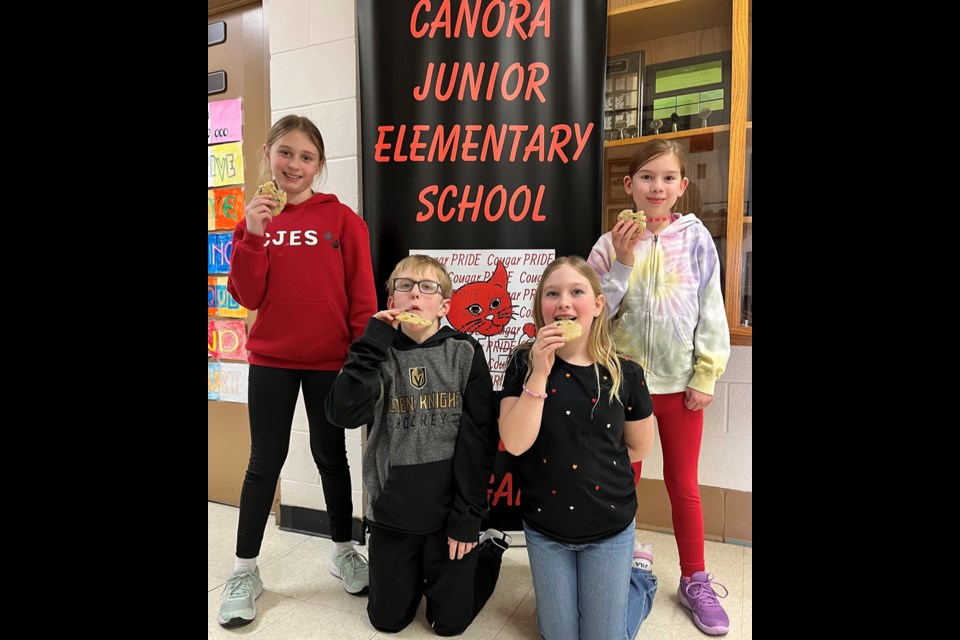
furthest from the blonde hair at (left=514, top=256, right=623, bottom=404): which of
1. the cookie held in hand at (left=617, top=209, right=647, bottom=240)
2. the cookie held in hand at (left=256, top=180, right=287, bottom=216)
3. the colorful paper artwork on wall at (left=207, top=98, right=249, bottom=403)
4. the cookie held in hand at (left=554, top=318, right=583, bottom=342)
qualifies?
the colorful paper artwork on wall at (left=207, top=98, right=249, bottom=403)

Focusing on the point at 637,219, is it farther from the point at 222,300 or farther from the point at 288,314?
the point at 222,300

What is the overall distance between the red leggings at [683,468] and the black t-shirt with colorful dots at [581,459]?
243 mm

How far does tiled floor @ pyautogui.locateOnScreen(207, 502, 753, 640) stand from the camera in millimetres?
1573

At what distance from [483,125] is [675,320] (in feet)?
3.00

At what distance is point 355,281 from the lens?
174 cm

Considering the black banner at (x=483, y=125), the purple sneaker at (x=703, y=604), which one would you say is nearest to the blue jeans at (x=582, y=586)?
the purple sneaker at (x=703, y=604)

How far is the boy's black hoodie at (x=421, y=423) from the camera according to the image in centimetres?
146

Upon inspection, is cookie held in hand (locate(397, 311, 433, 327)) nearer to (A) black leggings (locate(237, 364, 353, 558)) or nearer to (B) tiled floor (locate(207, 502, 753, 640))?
(A) black leggings (locate(237, 364, 353, 558))

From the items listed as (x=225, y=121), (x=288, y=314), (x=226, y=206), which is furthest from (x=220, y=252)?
(x=288, y=314)

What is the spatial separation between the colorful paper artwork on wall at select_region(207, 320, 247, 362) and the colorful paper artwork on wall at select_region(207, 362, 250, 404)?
4 centimetres

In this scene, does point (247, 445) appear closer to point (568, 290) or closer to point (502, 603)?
point (502, 603)

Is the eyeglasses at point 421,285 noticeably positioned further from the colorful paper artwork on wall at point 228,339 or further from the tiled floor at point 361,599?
the colorful paper artwork on wall at point 228,339

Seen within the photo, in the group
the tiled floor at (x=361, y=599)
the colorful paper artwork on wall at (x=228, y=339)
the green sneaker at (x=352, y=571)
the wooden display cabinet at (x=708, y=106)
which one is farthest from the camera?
the colorful paper artwork on wall at (x=228, y=339)

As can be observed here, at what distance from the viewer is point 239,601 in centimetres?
162
